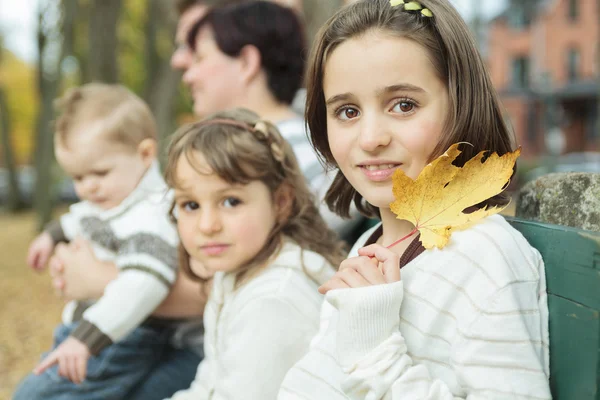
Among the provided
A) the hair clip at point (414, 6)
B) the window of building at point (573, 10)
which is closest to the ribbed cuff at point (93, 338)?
the hair clip at point (414, 6)

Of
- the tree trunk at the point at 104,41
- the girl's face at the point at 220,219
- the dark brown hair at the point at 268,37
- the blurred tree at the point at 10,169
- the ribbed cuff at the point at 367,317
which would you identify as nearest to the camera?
the ribbed cuff at the point at 367,317

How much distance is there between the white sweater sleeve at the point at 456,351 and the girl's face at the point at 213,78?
73.8 inches

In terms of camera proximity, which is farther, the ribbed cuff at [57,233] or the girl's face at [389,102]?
the ribbed cuff at [57,233]

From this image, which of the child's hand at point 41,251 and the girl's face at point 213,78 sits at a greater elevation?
the girl's face at point 213,78

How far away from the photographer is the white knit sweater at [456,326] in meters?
1.29

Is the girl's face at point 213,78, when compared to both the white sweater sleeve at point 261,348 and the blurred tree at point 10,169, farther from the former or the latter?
the blurred tree at point 10,169

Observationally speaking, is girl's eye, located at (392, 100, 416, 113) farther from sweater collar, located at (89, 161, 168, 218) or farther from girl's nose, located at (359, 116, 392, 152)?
sweater collar, located at (89, 161, 168, 218)

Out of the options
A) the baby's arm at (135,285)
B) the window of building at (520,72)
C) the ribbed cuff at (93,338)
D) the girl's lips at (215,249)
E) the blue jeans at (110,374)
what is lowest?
the window of building at (520,72)

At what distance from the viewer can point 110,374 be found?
2594mm

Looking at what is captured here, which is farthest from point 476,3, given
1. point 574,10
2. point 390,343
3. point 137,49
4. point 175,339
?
point 574,10

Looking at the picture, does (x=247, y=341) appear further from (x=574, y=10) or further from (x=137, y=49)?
(x=574, y=10)

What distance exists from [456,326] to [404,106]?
0.48m

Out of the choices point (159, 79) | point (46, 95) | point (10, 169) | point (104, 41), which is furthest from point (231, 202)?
point (10, 169)

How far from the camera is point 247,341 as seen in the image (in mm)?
1799
